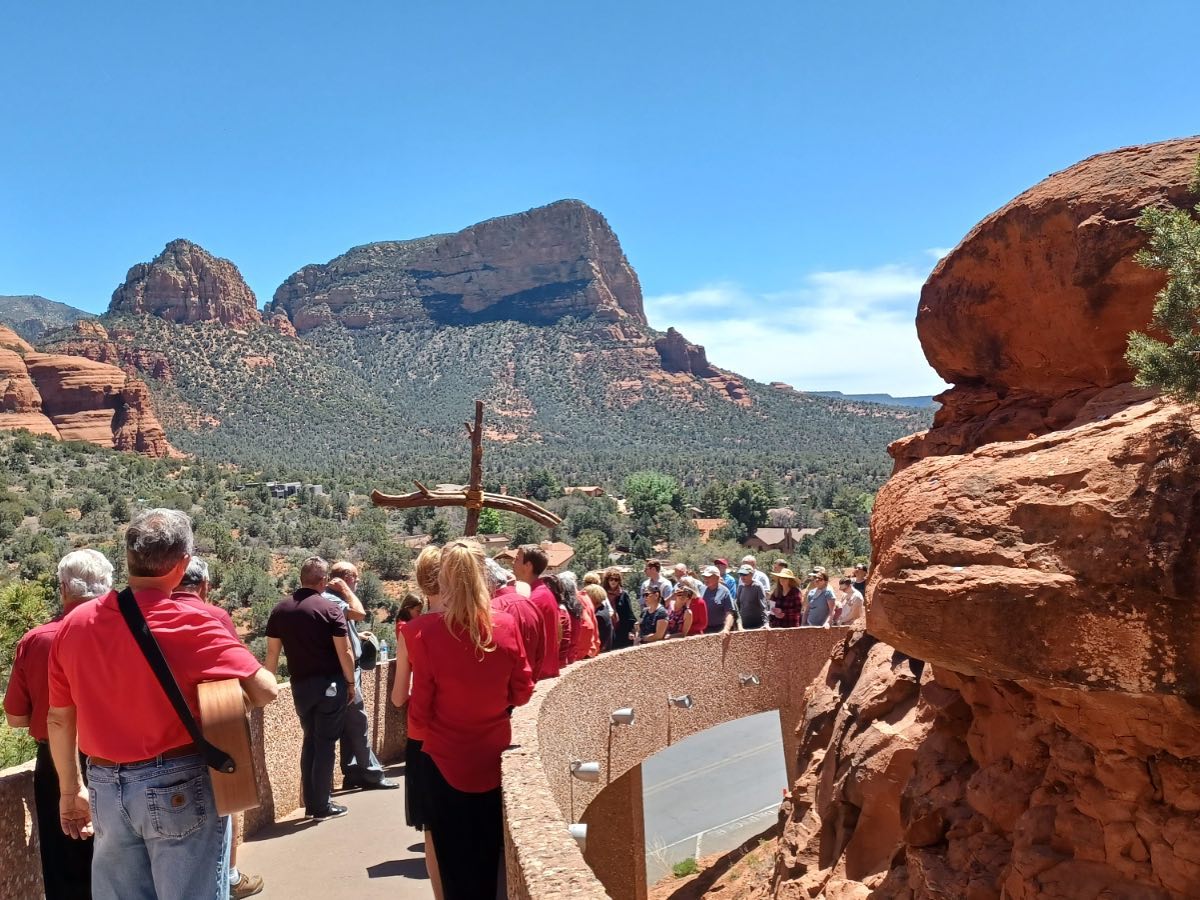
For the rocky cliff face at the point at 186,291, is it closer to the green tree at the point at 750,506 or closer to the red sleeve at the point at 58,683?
the green tree at the point at 750,506

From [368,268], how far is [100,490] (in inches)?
3697

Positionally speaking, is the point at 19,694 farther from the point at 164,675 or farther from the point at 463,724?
the point at 463,724

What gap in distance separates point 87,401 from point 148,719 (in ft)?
190

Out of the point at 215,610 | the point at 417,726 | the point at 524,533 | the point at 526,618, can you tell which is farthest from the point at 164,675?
the point at 524,533

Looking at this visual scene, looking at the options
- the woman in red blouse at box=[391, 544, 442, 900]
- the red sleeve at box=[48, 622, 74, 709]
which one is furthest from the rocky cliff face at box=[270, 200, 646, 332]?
the red sleeve at box=[48, 622, 74, 709]

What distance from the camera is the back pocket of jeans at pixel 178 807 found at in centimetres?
295

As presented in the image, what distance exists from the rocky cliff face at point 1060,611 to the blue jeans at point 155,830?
9.03ft

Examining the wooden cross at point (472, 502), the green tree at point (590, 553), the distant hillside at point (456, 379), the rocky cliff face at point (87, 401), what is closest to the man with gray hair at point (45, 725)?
the wooden cross at point (472, 502)

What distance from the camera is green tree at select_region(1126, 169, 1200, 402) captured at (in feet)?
10.8

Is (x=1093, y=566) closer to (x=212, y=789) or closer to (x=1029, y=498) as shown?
(x=1029, y=498)

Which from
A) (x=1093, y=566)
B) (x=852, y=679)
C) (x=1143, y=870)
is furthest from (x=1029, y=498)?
(x=852, y=679)

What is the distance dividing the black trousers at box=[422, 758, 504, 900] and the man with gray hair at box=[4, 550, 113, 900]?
4.35ft

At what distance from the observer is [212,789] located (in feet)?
9.89

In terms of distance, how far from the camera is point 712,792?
94.7ft
